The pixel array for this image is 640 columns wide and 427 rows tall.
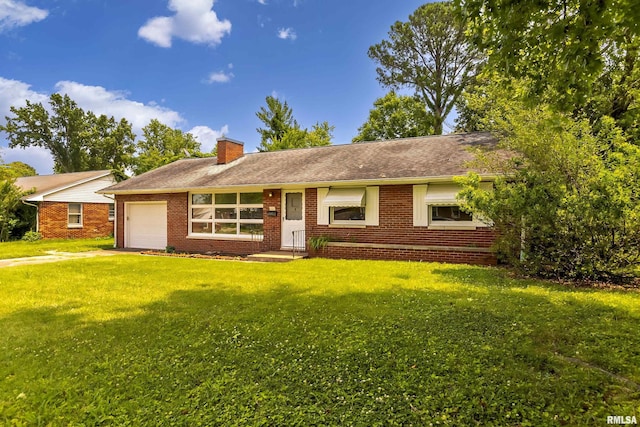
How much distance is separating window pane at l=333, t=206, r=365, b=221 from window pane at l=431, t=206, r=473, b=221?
2659mm

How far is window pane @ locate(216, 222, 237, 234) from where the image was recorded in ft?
53.3

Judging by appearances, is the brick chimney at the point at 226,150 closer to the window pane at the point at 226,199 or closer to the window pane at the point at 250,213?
the window pane at the point at 226,199

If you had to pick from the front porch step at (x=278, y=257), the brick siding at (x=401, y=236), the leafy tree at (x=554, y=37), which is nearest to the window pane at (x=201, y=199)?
the front porch step at (x=278, y=257)

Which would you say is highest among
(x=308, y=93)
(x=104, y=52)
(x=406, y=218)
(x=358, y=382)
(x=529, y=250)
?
(x=308, y=93)

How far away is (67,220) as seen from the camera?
2372 centimetres

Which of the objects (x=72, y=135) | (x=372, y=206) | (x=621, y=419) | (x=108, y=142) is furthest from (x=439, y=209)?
(x=72, y=135)

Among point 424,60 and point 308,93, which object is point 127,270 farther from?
point 424,60

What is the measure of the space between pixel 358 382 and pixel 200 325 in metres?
2.90

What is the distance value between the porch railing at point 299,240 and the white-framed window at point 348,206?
3.22 feet

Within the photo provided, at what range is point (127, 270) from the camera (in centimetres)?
1100

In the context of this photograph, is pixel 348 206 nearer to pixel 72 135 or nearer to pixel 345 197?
pixel 345 197

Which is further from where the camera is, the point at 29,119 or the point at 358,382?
the point at 29,119

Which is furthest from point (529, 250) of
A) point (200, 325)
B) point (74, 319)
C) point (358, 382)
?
point (74, 319)

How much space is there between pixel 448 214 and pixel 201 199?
10927 mm
